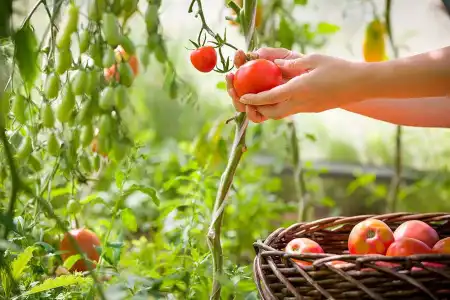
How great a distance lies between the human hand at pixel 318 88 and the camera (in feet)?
3.10

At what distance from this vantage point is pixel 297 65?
1.03m

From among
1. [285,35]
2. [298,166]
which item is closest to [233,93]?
[285,35]

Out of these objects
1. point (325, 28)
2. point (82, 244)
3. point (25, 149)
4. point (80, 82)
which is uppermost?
point (325, 28)

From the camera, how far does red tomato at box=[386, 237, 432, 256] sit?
0.99 m

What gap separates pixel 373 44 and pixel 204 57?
83 cm

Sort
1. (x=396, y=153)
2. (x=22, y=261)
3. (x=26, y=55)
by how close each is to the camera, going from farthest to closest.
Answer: (x=396, y=153), (x=22, y=261), (x=26, y=55)

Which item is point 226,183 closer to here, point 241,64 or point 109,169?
point 241,64

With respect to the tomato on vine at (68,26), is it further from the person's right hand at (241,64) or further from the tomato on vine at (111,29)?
the person's right hand at (241,64)

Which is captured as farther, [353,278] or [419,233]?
[419,233]

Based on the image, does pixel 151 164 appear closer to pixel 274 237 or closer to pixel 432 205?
pixel 432 205

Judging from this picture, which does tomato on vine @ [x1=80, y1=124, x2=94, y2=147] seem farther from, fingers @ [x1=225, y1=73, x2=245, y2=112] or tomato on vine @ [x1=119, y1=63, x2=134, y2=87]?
fingers @ [x1=225, y1=73, x2=245, y2=112]

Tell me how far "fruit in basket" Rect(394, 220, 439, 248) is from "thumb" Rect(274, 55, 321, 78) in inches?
11.2

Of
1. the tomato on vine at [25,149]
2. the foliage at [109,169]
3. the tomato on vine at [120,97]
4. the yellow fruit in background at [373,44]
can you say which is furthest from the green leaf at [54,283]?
the yellow fruit in background at [373,44]

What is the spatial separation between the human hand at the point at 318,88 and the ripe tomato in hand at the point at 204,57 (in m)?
0.11
